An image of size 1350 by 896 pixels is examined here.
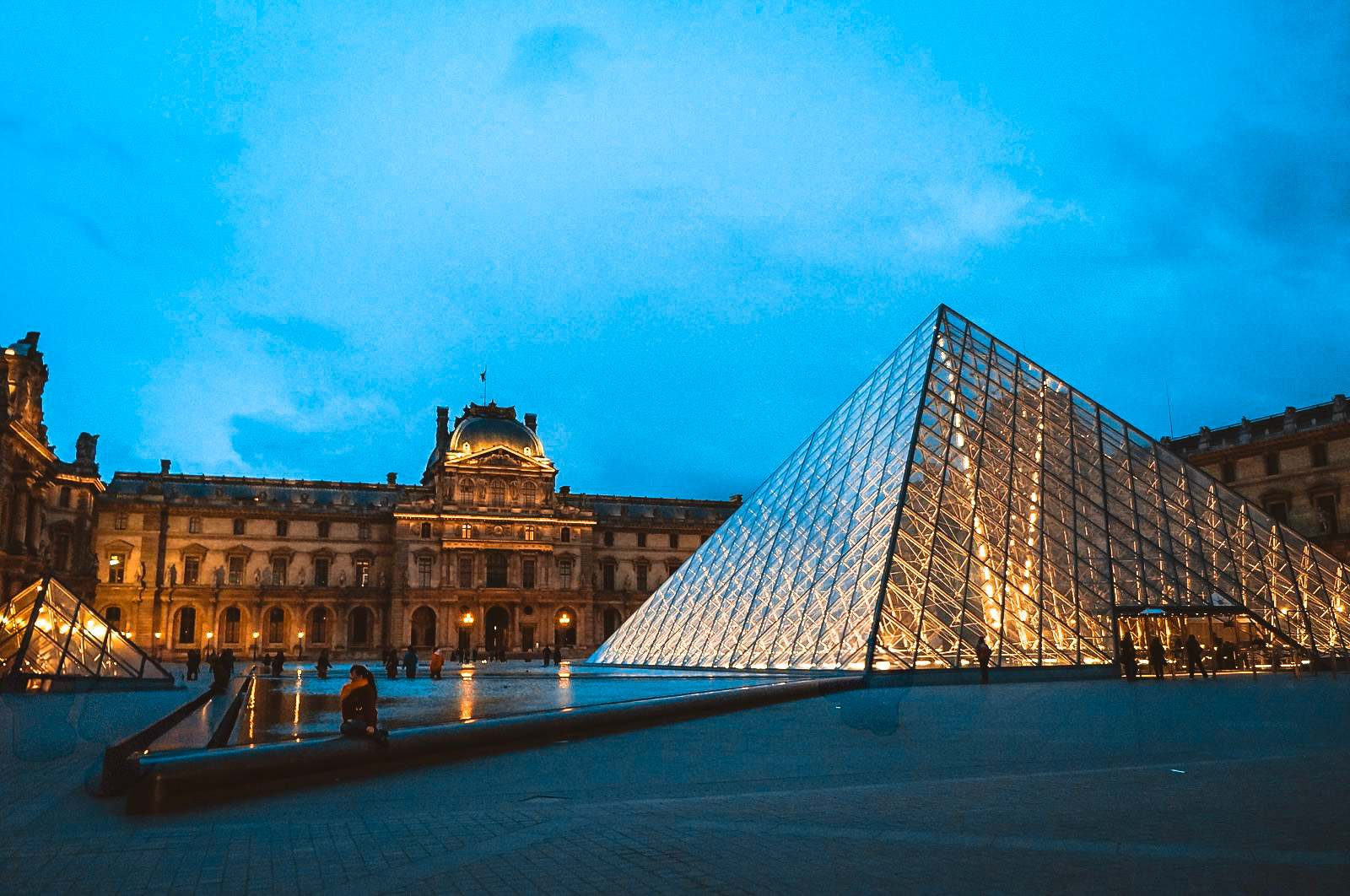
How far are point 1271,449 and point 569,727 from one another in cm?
4154

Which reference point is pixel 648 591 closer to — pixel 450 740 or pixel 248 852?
pixel 450 740

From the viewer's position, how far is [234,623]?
2491 inches

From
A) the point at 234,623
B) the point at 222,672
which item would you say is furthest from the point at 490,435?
the point at 222,672

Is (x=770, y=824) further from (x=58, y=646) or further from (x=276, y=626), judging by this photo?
(x=276, y=626)

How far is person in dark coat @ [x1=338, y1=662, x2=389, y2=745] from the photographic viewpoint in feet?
28.0

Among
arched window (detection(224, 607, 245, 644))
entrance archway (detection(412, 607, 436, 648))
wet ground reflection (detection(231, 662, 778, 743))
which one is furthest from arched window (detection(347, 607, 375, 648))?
wet ground reflection (detection(231, 662, 778, 743))

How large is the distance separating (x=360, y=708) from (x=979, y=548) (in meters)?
15.8

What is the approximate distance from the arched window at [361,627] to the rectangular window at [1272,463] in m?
49.2

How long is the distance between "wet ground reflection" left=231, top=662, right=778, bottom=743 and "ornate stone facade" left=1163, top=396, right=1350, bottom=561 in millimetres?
27613

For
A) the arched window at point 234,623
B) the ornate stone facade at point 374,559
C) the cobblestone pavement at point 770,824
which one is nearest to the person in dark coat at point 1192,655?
the cobblestone pavement at point 770,824

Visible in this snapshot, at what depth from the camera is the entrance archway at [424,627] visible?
214ft

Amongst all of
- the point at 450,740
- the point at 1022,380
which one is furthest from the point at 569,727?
the point at 1022,380

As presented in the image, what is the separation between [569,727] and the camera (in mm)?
11250

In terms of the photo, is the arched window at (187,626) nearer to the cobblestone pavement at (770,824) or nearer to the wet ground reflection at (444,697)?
the wet ground reflection at (444,697)
